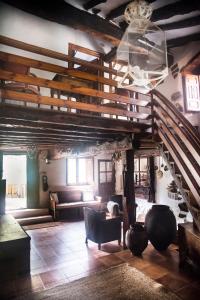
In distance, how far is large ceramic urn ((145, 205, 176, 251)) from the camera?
18.9 feet

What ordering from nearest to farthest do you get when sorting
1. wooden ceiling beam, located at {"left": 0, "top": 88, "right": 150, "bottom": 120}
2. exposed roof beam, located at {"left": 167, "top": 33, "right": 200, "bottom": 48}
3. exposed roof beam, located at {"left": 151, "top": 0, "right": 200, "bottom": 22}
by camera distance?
wooden ceiling beam, located at {"left": 0, "top": 88, "right": 150, "bottom": 120}
exposed roof beam, located at {"left": 151, "top": 0, "right": 200, "bottom": 22}
exposed roof beam, located at {"left": 167, "top": 33, "right": 200, "bottom": 48}

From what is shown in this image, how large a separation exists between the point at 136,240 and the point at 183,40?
618cm

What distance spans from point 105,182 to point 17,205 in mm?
4800

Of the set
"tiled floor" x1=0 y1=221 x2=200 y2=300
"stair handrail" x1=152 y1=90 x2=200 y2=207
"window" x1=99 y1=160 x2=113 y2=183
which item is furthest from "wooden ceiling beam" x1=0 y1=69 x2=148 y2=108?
"window" x1=99 y1=160 x2=113 y2=183

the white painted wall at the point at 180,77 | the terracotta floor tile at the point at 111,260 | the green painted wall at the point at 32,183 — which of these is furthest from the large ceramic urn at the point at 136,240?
the green painted wall at the point at 32,183

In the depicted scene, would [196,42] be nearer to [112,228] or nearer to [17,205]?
[112,228]

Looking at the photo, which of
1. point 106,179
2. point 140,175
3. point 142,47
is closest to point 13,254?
point 142,47

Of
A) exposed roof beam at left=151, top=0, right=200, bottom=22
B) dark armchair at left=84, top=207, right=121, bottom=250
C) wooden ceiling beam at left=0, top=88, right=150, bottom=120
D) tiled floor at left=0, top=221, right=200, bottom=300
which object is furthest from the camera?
dark armchair at left=84, top=207, right=121, bottom=250

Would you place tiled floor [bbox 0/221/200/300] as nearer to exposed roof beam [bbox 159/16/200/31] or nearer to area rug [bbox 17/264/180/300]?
area rug [bbox 17/264/180/300]

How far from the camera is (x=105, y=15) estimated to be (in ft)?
20.6

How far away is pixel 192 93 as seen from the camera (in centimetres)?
700

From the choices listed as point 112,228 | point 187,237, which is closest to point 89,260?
point 112,228

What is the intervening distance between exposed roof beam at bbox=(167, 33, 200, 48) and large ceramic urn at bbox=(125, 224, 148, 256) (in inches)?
232

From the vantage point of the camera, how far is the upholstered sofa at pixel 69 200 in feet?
33.9
